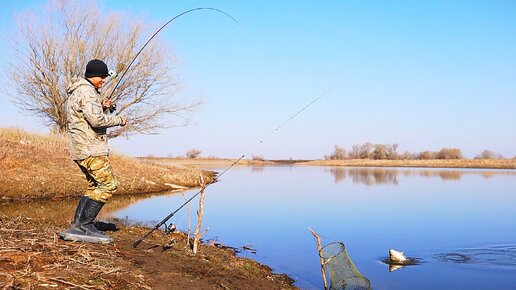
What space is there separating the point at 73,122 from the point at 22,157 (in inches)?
525

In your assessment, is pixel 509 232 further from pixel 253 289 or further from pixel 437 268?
pixel 253 289

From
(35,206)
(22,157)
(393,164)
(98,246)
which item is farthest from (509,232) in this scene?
(393,164)

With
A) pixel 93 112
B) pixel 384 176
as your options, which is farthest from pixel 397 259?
pixel 384 176

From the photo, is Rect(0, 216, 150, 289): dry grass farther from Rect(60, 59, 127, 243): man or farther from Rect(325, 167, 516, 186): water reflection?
Rect(325, 167, 516, 186): water reflection

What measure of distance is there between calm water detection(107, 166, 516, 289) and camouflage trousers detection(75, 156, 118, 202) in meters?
3.20

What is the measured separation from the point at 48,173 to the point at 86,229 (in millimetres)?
12532

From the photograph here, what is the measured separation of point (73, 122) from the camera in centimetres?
538

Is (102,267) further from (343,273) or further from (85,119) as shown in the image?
(343,273)

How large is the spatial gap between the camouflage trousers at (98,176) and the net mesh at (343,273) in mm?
2998

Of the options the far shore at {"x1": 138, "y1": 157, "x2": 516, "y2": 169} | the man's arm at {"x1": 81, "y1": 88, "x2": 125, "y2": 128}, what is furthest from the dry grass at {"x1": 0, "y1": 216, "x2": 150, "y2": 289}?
the far shore at {"x1": 138, "y1": 157, "x2": 516, "y2": 169}

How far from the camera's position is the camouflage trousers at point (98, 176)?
5410mm

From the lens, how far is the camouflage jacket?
5.31 meters

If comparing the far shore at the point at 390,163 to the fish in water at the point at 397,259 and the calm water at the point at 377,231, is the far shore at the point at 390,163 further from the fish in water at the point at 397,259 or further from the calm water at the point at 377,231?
the fish in water at the point at 397,259

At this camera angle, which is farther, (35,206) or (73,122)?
(35,206)
